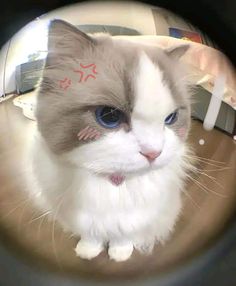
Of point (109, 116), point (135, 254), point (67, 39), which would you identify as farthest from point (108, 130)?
point (135, 254)

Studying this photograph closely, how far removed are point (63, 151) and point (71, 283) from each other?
220 millimetres

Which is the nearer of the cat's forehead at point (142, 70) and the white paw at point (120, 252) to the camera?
the cat's forehead at point (142, 70)

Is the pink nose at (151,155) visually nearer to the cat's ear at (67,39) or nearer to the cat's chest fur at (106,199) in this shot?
the cat's chest fur at (106,199)

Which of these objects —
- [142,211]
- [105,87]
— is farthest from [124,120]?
[142,211]

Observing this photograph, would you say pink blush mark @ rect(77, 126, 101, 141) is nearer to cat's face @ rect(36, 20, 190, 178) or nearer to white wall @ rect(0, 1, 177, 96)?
cat's face @ rect(36, 20, 190, 178)

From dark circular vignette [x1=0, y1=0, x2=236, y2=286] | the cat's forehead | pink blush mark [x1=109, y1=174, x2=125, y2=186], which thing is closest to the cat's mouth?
pink blush mark [x1=109, y1=174, x2=125, y2=186]

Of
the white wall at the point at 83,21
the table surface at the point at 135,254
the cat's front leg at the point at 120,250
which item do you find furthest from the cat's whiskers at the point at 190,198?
the white wall at the point at 83,21

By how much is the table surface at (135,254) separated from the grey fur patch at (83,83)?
0.20 feet

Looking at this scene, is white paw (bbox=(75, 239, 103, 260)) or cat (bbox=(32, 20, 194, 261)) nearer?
cat (bbox=(32, 20, 194, 261))

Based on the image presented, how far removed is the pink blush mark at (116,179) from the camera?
2.91 feet

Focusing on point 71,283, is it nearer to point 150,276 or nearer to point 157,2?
point 150,276

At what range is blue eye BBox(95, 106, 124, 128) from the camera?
84cm

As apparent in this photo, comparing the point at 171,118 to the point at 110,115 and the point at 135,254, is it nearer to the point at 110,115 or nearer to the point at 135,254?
the point at 110,115

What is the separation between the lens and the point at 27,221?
3.12 feet
